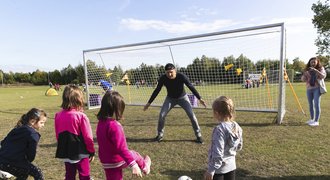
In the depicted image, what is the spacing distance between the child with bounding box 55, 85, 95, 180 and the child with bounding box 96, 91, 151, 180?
535 millimetres

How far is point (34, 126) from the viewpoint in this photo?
3.75 metres

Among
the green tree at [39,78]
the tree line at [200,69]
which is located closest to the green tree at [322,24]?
the tree line at [200,69]

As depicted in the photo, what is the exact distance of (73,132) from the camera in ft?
11.0

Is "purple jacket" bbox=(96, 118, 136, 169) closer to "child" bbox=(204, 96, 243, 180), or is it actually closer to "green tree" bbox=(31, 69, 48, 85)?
"child" bbox=(204, 96, 243, 180)

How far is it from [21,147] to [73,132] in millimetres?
881

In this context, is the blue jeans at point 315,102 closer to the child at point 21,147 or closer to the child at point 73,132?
the child at point 73,132

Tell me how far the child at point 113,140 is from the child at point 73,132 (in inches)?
21.1

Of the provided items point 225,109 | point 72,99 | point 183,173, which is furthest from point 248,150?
point 72,99

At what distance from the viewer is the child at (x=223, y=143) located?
278 cm

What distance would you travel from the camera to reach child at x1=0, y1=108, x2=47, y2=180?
3.64 meters

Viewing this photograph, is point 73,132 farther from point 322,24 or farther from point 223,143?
point 322,24

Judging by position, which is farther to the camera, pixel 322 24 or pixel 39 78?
Result: pixel 39 78

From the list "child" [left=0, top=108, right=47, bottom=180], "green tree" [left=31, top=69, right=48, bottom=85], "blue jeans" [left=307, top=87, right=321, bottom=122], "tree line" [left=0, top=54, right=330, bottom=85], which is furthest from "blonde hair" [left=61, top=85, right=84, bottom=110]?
"green tree" [left=31, top=69, right=48, bottom=85]

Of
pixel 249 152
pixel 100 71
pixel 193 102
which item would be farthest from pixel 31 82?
pixel 249 152
